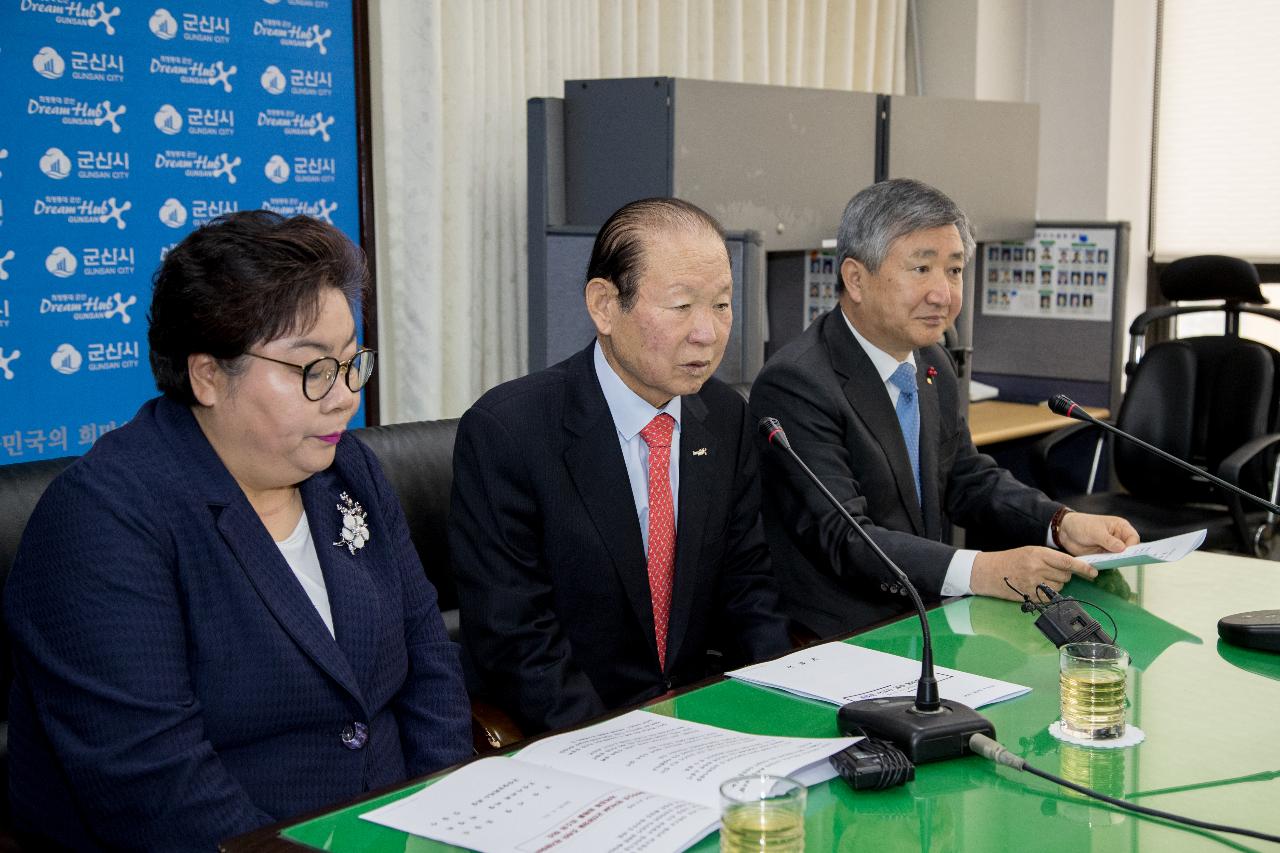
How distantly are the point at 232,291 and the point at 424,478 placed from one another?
797mm

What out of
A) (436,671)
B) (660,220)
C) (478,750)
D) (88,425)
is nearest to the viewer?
(436,671)

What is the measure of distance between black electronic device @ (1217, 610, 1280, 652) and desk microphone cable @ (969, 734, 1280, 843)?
0.62 metres

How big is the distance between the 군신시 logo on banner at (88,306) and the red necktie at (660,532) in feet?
4.76

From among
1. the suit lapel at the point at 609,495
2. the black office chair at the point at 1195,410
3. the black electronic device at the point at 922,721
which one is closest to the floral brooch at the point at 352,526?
the suit lapel at the point at 609,495

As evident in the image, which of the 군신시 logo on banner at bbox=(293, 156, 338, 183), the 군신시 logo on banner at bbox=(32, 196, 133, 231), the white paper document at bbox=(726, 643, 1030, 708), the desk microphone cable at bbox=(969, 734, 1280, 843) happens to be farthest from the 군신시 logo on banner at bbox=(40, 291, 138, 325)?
the desk microphone cable at bbox=(969, 734, 1280, 843)

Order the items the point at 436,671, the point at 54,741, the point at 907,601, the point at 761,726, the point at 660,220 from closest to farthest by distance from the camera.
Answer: the point at 54,741 < the point at 761,726 < the point at 436,671 < the point at 660,220 < the point at 907,601

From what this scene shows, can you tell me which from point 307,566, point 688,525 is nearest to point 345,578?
point 307,566

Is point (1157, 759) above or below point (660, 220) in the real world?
below

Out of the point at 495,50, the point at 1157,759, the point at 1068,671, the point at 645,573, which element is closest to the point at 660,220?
the point at 645,573

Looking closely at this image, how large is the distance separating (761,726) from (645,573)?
0.53m

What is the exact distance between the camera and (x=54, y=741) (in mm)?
1442

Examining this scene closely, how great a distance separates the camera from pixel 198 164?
3.02 meters

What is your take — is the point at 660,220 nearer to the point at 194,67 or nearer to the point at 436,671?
the point at 436,671

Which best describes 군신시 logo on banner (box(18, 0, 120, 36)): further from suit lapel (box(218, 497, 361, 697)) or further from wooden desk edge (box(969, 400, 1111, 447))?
wooden desk edge (box(969, 400, 1111, 447))
